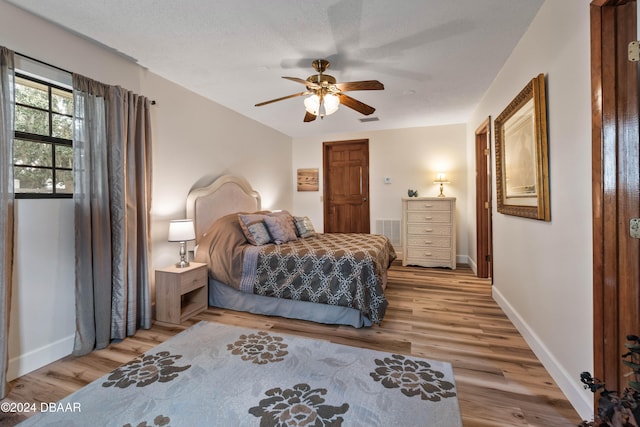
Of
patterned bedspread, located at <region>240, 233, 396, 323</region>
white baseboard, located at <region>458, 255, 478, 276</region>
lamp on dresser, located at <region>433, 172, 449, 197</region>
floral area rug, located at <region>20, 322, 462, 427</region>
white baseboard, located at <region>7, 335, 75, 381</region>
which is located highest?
lamp on dresser, located at <region>433, 172, 449, 197</region>

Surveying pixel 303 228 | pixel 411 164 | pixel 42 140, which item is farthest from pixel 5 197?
pixel 411 164

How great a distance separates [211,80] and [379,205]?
3.52 meters

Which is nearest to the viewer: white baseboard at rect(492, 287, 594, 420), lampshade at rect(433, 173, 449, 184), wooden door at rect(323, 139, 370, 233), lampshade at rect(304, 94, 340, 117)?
white baseboard at rect(492, 287, 594, 420)

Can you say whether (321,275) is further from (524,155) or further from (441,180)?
(441,180)

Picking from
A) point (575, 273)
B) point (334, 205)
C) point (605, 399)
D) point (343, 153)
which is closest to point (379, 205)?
point (334, 205)

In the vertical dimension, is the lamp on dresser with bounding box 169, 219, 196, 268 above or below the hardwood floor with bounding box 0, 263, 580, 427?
above

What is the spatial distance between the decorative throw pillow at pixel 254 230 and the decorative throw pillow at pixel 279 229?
0.07 metres

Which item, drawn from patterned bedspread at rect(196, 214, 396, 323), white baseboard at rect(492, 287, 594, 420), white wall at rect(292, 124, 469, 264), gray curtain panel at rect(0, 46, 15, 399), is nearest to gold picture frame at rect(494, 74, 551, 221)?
white baseboard at rect(492, 287, 594, 420)

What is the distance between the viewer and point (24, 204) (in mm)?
1893

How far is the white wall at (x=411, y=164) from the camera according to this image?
16.0ft

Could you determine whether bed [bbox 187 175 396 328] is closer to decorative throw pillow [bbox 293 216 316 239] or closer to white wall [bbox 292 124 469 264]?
decorative throw pillow [bbox 293 216 316 239]

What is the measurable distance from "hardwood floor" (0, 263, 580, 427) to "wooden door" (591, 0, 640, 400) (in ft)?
1.54

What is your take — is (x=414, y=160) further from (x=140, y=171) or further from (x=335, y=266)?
(x=140, y=171)

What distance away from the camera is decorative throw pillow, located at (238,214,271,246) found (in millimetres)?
3133
